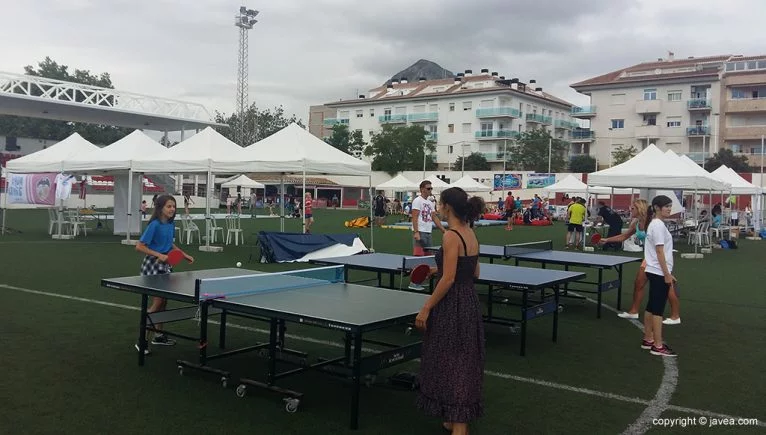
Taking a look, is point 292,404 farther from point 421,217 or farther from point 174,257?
point 421,217

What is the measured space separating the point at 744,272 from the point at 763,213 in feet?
68.3

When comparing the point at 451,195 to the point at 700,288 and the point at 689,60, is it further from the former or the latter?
the point at 689,60

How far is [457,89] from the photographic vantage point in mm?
84375

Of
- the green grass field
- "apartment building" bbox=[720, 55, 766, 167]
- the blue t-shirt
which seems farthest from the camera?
"apartment building" bbox=[720, 55, 766, 167]

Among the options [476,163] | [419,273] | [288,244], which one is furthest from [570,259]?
[476,163]

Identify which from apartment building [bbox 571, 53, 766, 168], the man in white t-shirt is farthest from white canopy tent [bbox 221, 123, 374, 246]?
apartment building [bbox 571, 53, 766, 168]

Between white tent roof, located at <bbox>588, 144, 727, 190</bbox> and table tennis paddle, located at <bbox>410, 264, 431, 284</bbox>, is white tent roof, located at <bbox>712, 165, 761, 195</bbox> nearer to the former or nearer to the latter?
white tent roof, located at <bbox>588, 144, 727, 190</bbox>

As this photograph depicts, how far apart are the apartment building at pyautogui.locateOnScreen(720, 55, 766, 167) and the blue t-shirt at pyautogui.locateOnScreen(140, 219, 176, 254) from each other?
217ft

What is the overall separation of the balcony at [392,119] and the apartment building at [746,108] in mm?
38033

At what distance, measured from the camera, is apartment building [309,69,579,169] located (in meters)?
78.8

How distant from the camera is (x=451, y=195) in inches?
191

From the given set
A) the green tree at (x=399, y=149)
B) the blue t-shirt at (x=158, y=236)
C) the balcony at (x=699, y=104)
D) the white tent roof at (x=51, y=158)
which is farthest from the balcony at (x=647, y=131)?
the blue t-shirt at (x=158, y=236)

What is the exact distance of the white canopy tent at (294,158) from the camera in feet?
54.6

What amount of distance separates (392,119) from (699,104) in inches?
1491
